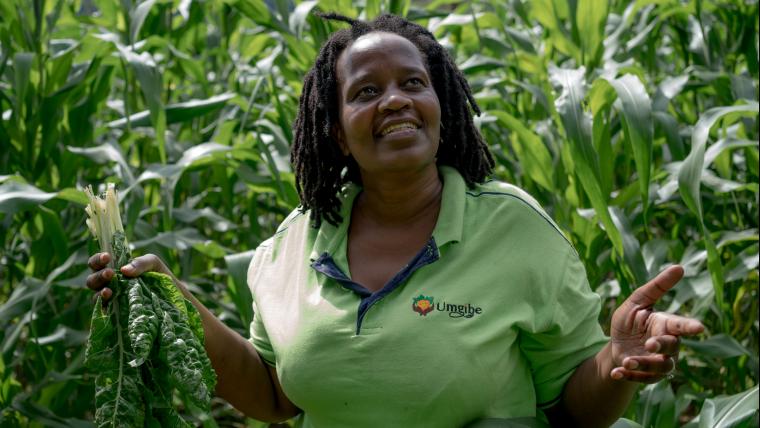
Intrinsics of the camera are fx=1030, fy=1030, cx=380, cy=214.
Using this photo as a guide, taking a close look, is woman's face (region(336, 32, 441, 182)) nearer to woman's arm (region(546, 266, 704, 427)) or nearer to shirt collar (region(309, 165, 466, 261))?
shirt collar (region(309, 165, 466, 261))

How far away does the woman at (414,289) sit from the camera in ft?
5.36

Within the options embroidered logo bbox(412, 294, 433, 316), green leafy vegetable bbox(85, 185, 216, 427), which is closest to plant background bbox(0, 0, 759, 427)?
embroidered logo bbox(412, 294, 433, 316)

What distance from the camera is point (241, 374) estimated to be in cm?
188

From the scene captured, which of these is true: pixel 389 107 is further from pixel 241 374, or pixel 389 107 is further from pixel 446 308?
pixel 241 374

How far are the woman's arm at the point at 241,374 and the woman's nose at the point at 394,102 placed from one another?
1.50 ft

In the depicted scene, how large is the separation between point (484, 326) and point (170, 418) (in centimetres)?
52

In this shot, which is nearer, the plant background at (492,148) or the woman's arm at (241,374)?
the woman's arm at (241,374)

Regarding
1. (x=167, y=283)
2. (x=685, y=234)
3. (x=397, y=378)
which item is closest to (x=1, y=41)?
(x=167, y=283)

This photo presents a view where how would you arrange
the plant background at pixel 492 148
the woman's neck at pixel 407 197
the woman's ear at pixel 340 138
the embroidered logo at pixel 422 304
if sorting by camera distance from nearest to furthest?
1. the embroidered logo at pixel 422 304
2. the woman's neck at pixel 407 197
3. the woman's ear at pixel 340 138
4. the plant background at pixel 492 148

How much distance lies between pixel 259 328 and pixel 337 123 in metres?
0.41

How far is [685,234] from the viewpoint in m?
2.86

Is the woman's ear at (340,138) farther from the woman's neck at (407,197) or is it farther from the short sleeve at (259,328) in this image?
the short sleeve at (259,328)

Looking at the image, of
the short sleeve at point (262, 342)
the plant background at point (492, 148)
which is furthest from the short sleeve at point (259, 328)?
the plant background at point (492, 148)

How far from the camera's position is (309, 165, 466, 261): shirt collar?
171 centimetres
